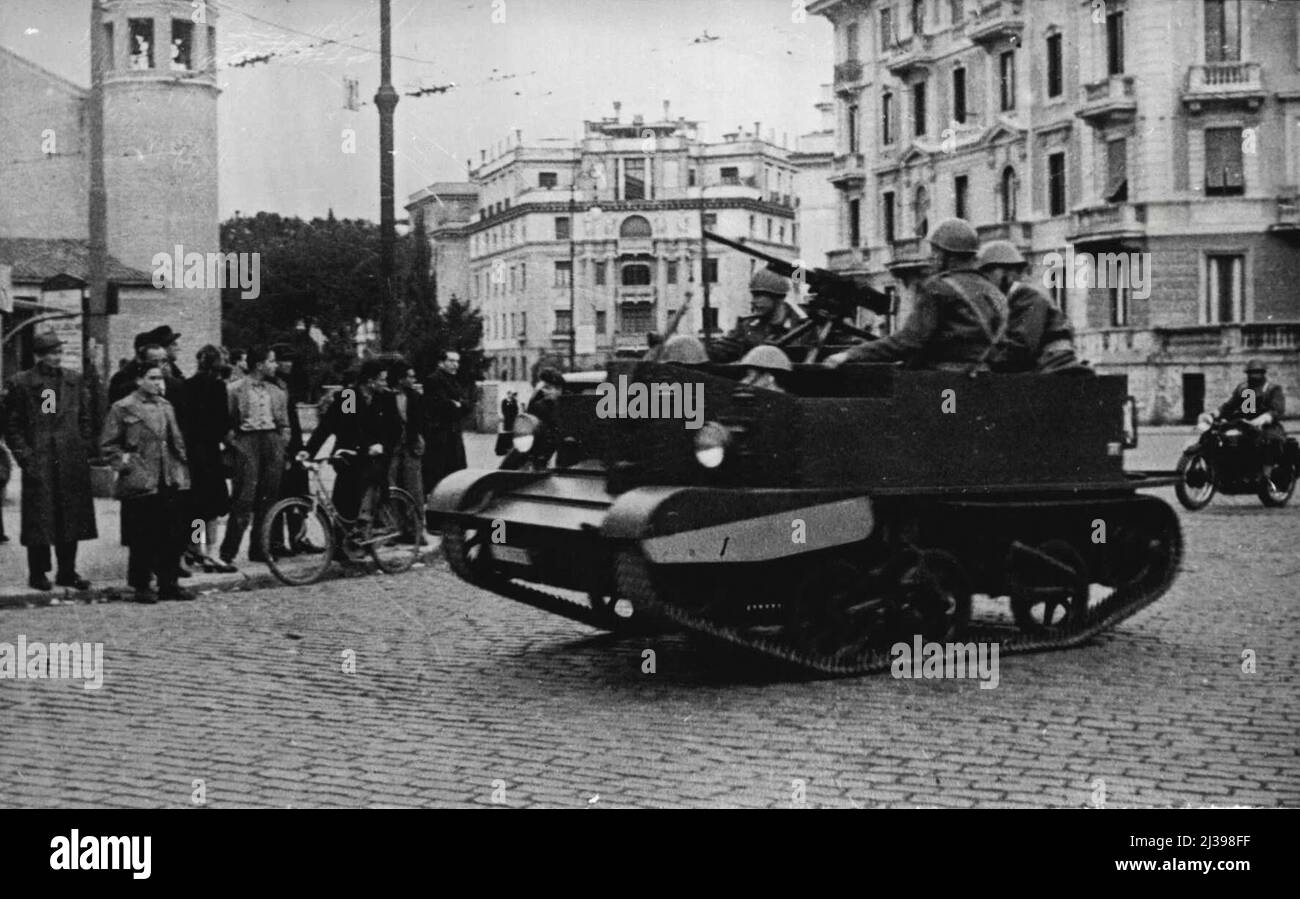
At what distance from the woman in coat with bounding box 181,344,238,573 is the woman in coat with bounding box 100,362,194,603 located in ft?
3.14

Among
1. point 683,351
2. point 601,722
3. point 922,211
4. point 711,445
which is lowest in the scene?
point 601,722

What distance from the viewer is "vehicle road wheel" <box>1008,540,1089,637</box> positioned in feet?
32.5

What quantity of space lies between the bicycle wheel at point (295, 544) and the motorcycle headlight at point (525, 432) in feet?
12.2

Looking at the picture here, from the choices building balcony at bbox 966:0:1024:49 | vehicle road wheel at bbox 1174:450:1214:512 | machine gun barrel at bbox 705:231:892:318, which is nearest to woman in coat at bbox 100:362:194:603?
machine gun barrel at bbox 705:231:892:318

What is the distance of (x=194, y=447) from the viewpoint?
1350cm

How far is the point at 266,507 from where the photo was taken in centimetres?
1448

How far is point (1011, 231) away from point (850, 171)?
597 cm

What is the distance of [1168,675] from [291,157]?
1363 cm
